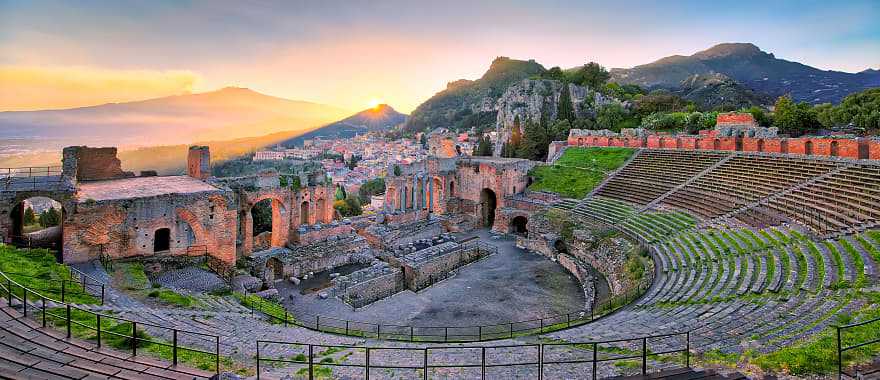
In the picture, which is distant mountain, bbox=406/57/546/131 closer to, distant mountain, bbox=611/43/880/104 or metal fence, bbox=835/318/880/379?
distant mountain, bbox=611/43/880/104

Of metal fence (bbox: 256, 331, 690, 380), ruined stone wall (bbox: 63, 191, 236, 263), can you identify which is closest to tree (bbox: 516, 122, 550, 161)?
ruined stone wall (bbox: 63, 191, 236, 263)

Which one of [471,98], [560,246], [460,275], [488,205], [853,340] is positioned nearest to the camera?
[853,340]

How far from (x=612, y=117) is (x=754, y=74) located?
99005 millimetres

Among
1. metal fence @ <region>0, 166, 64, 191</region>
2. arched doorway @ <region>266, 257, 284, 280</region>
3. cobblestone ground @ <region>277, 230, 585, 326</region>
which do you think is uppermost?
metal fence @ <region>0, 166, 64, 191</region>

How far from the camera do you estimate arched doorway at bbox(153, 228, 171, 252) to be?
1944 centimetres

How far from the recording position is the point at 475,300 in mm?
20312

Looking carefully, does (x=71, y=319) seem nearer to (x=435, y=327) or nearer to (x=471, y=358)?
(x=471, y=358)

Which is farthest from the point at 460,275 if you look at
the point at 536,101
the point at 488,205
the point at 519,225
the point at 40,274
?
the point at 536,101

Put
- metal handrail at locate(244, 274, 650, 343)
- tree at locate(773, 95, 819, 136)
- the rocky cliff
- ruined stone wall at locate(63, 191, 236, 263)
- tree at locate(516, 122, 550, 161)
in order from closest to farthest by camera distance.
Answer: metal handrail at locate(244, 274, 650, 343) < ruined stone wall at locate(63, 191, 236, 263) < tree at locate(773, 95, 819, 136) < tree at locate(516, 122, 550, 161) < the rocky cliff

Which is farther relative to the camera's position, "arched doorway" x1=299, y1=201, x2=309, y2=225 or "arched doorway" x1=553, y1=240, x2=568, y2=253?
"arched doorway" x1=553, y1=240, x2=568, y2=253

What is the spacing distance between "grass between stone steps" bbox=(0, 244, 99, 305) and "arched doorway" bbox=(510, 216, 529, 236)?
27082 millimetres

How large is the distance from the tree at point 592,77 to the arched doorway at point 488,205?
57.3 metres

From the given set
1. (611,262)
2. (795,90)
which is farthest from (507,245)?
(795,90)

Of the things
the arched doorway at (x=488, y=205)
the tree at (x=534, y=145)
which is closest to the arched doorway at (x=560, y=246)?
the arched doorway at (x=488, y=205)
